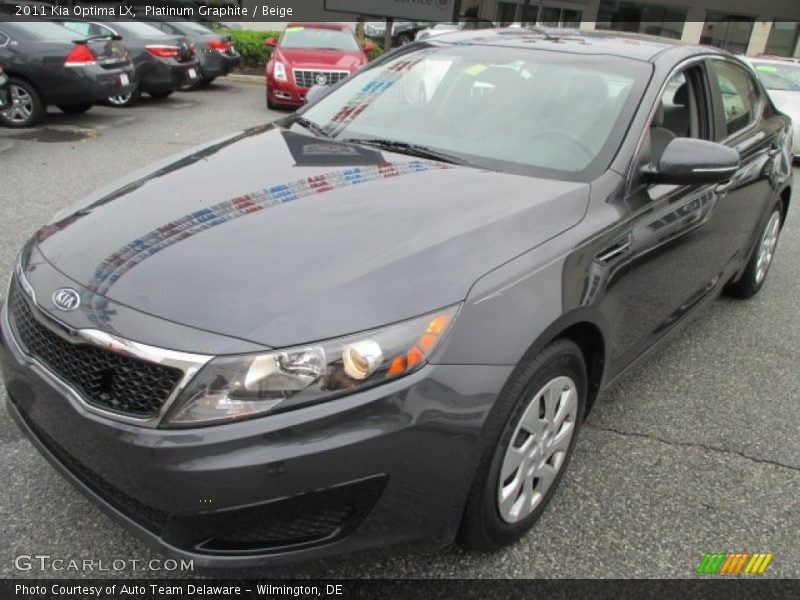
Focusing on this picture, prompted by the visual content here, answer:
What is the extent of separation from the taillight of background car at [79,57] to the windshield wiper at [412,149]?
777 centimetres

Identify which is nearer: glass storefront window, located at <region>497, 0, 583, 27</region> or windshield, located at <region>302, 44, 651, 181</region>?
windshield, located at <region>302, 44, 651, 181</region>

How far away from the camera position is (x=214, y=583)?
209 centimetres

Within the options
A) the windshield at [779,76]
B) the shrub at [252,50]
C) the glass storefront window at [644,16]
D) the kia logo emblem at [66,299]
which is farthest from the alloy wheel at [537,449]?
the glass storefront window at [644,16]

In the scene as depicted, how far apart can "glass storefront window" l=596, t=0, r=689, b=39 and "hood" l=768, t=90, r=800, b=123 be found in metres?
21.7

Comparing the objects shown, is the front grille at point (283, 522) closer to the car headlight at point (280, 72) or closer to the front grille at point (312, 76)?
the front grille at point (312, 76)

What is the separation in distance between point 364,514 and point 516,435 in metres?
0.54

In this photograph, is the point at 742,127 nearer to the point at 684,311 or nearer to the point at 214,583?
the point at 684,311

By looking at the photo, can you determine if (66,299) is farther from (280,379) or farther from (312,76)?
(312,76)

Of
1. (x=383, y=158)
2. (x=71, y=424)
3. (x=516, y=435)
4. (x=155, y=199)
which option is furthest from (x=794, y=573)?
(x=155, y=199)

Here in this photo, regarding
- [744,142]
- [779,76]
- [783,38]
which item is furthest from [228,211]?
[783,38]

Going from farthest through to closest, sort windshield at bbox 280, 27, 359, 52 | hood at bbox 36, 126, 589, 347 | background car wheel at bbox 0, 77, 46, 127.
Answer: windshield at bbox 280, 27, 359, 52
background car wheel at bbox 0, 77, 46, 127
hood at bbox 36, 126, 589, 347

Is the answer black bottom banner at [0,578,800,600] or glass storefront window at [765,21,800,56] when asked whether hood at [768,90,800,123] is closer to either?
black bottom banner at [0,578,800,600]

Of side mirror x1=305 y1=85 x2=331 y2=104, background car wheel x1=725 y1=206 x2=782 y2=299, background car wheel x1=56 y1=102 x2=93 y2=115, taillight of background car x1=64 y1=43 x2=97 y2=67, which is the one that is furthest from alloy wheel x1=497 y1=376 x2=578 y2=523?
background car wheel x1=56 y1=102 x2=93 y2=115
